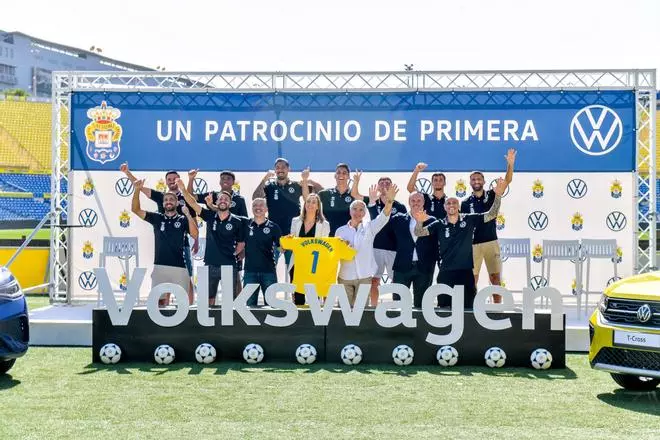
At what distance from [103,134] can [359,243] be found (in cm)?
501

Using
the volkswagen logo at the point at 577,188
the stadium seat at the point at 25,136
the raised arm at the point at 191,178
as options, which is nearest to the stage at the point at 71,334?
the raised arm at the point at 191,178

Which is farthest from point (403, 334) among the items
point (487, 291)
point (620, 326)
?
point (620, 326)

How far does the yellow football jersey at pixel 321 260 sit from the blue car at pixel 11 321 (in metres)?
2.88

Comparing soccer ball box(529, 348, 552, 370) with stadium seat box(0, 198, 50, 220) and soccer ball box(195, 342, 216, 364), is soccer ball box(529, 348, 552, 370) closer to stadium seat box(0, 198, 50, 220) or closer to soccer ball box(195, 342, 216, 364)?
soccer ball box(195, 342, 216, 364)

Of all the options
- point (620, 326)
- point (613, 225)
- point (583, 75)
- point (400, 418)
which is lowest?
point (400, 418)

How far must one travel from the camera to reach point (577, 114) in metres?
11.8

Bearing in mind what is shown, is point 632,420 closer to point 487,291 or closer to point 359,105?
point 487,291

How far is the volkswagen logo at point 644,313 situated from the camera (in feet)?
21.6

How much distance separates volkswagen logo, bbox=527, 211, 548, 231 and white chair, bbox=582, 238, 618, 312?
597mm

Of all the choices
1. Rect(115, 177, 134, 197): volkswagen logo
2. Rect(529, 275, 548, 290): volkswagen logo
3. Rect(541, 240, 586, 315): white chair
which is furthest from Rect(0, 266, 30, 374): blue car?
Rect(529, 275, 548, 290): volkswagen logo

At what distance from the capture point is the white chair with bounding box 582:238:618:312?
1141 centimetres

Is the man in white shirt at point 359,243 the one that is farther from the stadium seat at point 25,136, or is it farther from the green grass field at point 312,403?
the stadium seat at point 25,136

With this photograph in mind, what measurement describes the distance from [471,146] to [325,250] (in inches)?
149

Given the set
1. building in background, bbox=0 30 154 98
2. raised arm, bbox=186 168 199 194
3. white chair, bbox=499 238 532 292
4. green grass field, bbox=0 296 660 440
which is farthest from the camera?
building in background, bbox=0 30 154 98
